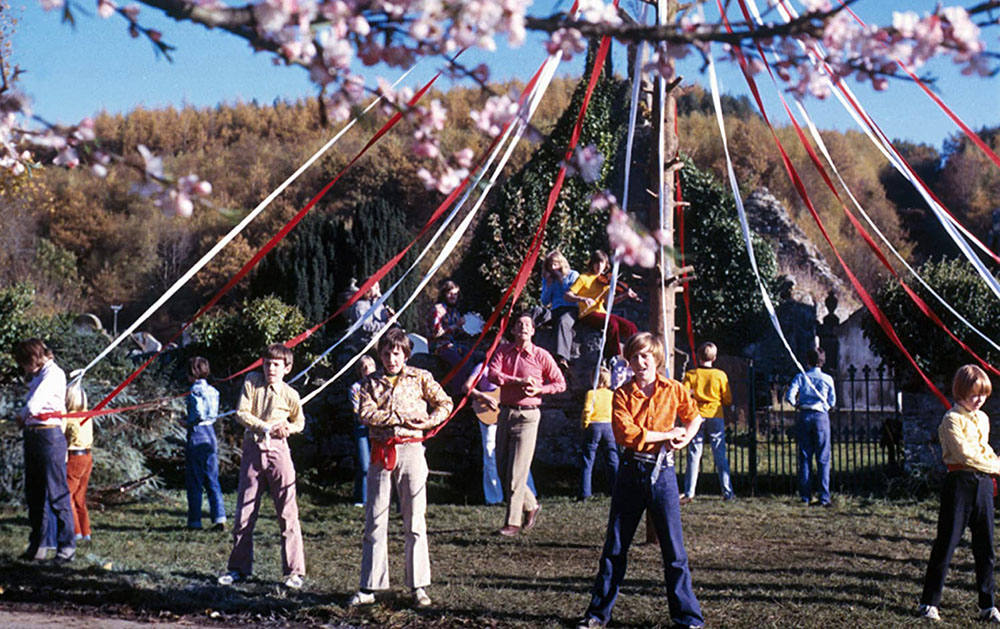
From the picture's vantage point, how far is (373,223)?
83.3 ft

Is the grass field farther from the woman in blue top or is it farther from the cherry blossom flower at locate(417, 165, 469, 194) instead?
the cherry blossom flower at locate(417, 165, 469, 194)

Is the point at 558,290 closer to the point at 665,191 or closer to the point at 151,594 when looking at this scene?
the point at 665,191

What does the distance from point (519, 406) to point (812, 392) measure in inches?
126

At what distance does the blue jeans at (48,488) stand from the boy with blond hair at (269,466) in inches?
57.8

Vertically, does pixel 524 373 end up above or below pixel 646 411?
above

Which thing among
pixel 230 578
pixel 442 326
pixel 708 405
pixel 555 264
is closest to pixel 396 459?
pixel 230 578

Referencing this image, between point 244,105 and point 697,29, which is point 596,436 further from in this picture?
point 244,105

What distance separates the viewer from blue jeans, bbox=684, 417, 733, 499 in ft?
32.1

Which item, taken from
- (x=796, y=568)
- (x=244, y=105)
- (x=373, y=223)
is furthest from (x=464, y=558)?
(x=244, y=105)

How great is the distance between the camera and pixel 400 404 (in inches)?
226

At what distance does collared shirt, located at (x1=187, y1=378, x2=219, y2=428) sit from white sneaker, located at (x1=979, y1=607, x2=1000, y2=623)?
596 cm

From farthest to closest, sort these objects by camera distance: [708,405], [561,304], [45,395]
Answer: [561,304]
[708,405]
[45,395]

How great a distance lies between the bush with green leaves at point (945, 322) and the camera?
11.5 metres

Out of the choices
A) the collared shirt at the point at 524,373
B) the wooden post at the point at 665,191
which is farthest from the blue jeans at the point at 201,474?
the wooden post at the point at 665,191
